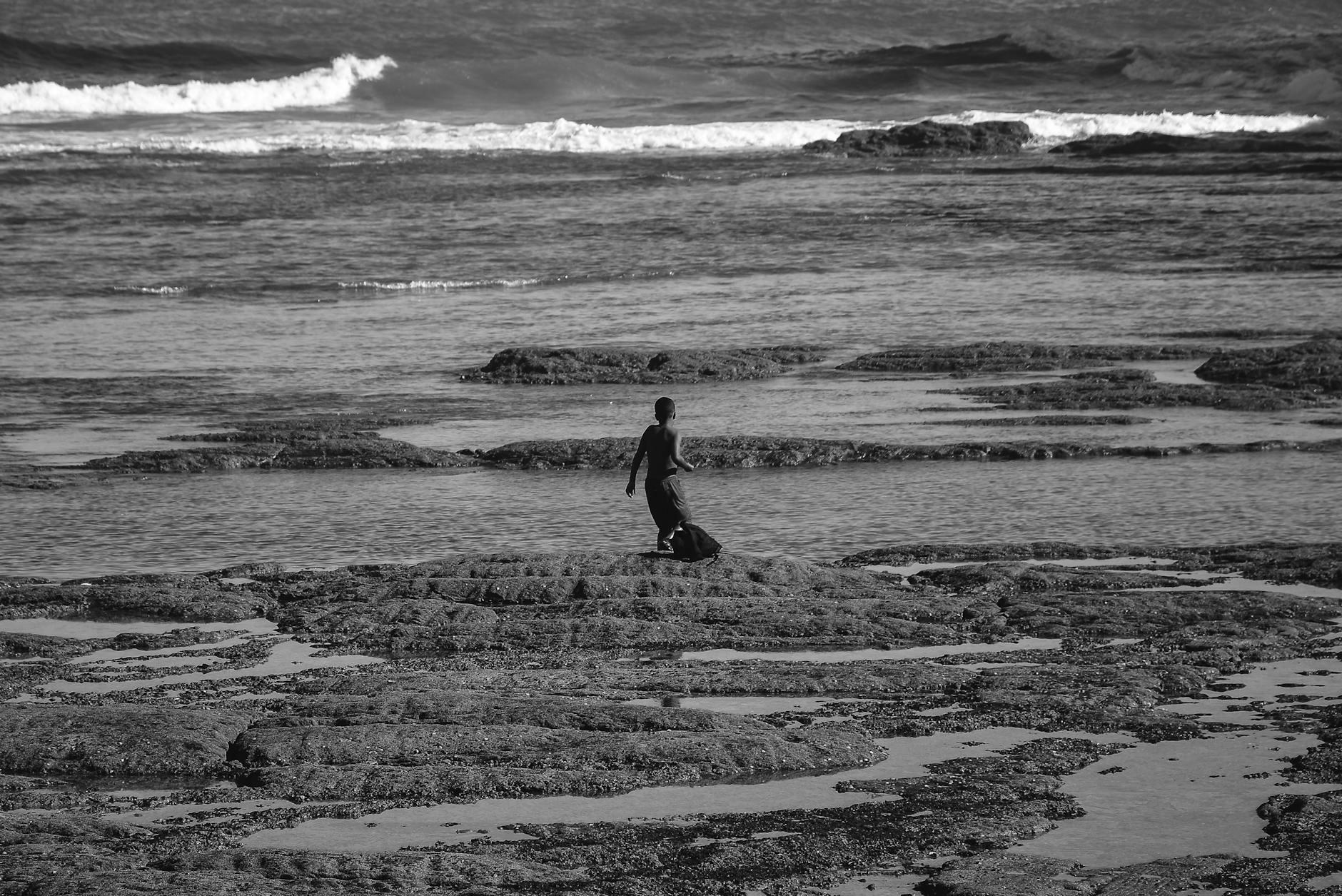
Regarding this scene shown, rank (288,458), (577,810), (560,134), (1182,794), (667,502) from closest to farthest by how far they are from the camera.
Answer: (577,810) < (1182,794) < (667,502) < (288,458) < (560,134)

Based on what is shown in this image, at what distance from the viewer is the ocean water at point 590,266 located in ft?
39.5

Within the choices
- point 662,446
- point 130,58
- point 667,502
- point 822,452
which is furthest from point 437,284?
point 130,58

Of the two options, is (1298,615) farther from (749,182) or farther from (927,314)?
(749,182)

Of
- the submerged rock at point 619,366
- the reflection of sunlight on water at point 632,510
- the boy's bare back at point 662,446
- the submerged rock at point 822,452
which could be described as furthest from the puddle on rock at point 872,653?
the submerged rock at point 619,366

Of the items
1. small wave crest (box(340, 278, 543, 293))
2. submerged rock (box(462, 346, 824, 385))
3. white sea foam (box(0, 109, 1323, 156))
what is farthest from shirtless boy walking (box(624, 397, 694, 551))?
white sea foam (box(0, 109, 1323, 156))

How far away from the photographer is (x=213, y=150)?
136 ft

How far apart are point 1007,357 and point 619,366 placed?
377cm

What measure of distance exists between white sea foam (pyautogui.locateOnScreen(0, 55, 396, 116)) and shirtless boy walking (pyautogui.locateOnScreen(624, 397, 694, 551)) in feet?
146

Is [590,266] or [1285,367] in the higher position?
[590,266]

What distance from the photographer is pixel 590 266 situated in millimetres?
24969

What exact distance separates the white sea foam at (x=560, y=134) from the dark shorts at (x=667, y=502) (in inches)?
1297

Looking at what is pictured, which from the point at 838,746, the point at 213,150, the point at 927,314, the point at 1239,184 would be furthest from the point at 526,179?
the point at 838,746

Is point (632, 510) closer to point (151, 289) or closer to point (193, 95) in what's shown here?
point (151, 289)

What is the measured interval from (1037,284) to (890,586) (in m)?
14.1
